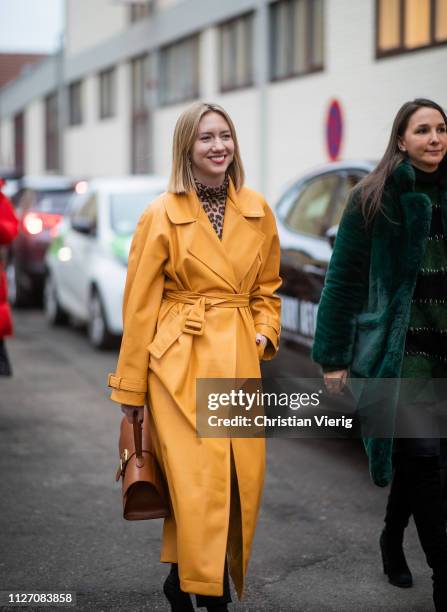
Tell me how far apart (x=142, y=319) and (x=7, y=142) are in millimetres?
41687

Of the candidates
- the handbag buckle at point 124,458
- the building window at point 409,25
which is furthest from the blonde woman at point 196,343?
the building window at point 409,25

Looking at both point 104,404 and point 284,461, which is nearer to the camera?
point 284,461

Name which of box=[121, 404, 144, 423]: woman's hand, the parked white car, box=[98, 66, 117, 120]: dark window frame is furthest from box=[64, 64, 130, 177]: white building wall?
box=[121, 404, 144, 423]: woman's hand

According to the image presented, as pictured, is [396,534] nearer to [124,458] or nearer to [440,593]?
[440,593]

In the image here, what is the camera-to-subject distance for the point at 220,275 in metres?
3.70

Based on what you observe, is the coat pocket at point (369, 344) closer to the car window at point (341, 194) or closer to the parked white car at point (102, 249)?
the car window at point (341, 194)

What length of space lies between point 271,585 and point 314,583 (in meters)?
0.18

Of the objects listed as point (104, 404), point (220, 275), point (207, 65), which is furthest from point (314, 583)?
point (207, 65)

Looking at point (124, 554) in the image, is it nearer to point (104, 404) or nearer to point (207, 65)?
point (104, 404)

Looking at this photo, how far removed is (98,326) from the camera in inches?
429

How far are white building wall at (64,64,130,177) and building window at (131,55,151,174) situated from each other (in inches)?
12.7

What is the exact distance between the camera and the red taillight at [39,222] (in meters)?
14.3

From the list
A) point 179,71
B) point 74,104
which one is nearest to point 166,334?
point 179,71

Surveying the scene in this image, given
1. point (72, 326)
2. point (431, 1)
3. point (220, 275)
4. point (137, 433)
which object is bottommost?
point (72, 326)
